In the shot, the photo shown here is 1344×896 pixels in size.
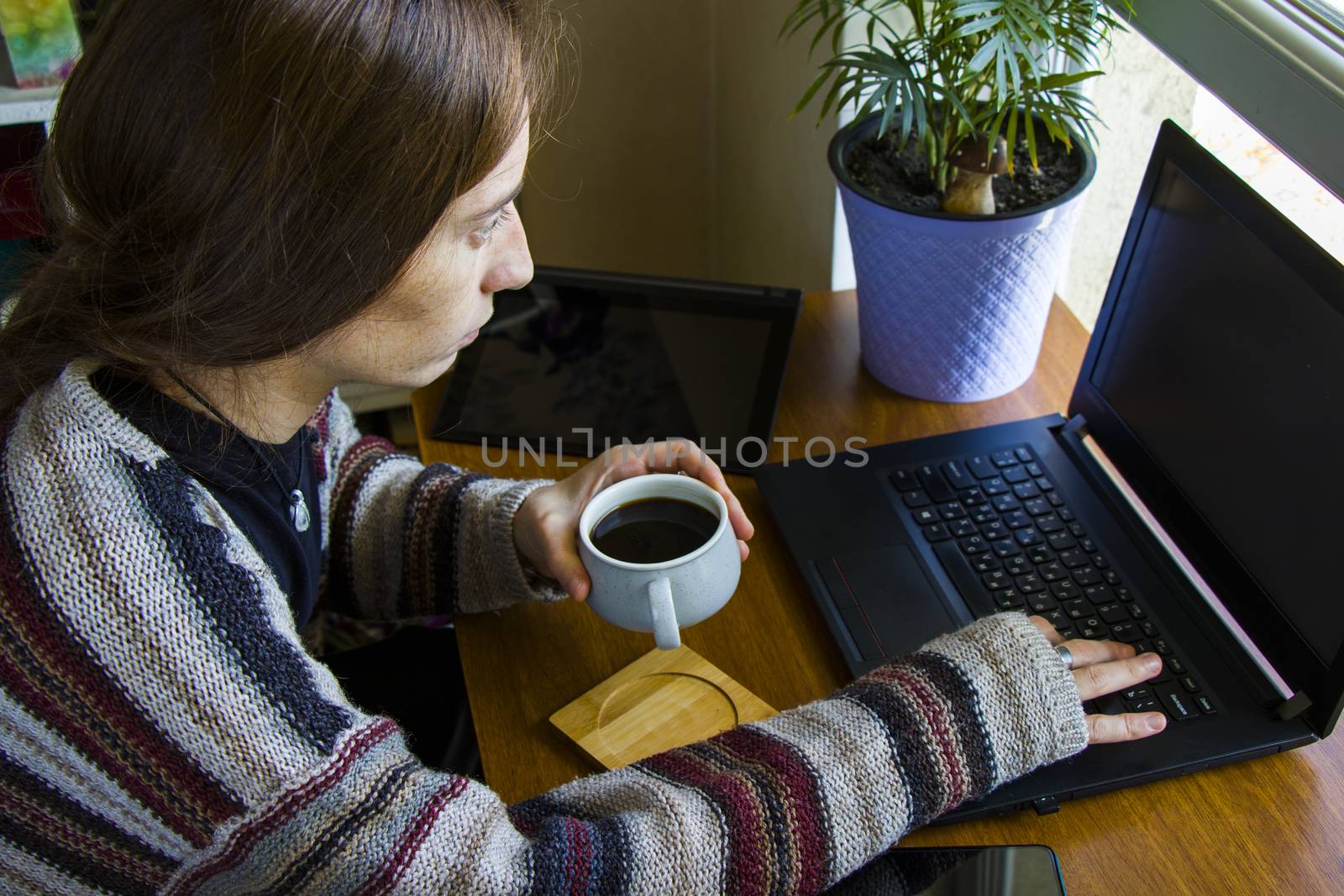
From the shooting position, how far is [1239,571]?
0.75 metres

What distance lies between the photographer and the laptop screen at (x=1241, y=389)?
66 centimetres

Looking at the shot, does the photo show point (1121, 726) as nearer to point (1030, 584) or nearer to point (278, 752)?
point (1030, 584)

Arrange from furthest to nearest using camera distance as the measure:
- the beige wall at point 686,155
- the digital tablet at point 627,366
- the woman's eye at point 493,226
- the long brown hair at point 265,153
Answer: the beige wall at point 686,155, the digital tablet at point 627,366, the woman's eye at point 493,226, the long brown hair at point 265,153

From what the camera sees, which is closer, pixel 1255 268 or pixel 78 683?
pixel 78 683

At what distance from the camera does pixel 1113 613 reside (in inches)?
31.2

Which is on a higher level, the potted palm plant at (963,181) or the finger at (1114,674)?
the potted palm plant at (963,181)

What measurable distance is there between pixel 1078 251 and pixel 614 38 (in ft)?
2.28

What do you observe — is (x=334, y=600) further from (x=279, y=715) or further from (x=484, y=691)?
(x=279, y=715)

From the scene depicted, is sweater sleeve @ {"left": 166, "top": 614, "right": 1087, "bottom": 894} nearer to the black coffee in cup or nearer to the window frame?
the black coffee in cup

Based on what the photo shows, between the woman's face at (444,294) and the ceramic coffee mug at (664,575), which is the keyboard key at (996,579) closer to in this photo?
the ceramic coffee mug at (664,575)

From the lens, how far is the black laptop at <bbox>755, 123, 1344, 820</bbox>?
2.24 feet

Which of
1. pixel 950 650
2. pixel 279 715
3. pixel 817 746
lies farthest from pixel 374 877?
pixel 950 650

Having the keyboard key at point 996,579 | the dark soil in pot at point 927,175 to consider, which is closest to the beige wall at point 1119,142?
the dark soil in pot at point 927,175

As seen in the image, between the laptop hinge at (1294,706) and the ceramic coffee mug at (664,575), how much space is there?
34 centimetres
